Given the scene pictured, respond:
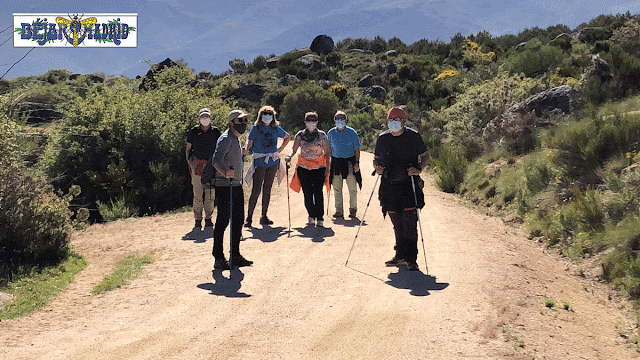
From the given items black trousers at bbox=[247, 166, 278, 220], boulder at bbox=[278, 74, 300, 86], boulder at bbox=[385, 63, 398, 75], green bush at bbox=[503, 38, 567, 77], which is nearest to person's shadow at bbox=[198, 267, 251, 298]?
black trousers at bbox=[247, 166, 278, 220]

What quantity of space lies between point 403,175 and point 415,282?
55.1 inches

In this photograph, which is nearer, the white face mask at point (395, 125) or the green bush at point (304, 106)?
the white face mask at point (395, 125)

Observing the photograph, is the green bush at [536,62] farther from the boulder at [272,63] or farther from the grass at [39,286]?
the boulder at [272,63]

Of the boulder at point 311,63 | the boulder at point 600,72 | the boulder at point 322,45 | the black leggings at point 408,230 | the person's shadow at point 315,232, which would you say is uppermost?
the boulder at point 322,45

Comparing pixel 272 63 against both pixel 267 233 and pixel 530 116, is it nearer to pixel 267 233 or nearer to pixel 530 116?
pixel 530 116

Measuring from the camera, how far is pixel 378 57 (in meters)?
61.6

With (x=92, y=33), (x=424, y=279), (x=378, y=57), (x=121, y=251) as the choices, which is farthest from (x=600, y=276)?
(x=378, y=57)

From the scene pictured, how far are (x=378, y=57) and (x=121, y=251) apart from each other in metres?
Answer: 53.7

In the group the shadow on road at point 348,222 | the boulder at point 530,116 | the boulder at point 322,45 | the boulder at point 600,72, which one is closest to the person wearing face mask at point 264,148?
the shadow on road at point 348,222

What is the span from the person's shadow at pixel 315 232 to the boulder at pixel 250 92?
129 ft

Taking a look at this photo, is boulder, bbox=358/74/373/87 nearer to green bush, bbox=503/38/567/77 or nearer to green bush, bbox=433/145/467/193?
green bush, bbox=503/38/567/77

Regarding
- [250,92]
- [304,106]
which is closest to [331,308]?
[304,106]

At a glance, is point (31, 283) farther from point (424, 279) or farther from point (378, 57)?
point (378, 57)

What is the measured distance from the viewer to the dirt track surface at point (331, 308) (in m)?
5.73
